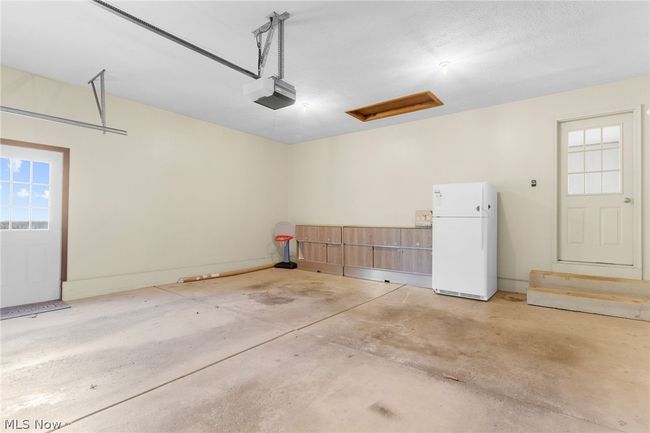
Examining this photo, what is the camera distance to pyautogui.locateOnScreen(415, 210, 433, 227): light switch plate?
5105 mm

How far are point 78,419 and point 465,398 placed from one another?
232cm

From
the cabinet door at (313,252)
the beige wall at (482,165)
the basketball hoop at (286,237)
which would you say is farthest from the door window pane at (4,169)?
the beige wall at (482,165)

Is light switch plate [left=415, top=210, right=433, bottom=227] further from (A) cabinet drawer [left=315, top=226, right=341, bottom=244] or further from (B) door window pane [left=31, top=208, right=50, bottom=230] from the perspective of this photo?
(B) door window pane [left=31, top=208, right=50, bottom=230]

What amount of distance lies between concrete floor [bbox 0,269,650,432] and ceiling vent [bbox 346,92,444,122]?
10.00 ft

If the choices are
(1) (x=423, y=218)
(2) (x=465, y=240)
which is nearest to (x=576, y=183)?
(2) (x=465, y=240)

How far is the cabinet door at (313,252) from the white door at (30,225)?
405cm

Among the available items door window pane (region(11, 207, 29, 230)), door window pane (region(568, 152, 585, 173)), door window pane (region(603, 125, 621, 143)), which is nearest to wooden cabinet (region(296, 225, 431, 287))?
door window pane (region(568, 152, 585, 173))

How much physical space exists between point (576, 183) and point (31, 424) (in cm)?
606

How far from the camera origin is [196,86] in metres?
4.07

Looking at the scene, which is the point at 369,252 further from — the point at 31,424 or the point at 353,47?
the point at 31,424

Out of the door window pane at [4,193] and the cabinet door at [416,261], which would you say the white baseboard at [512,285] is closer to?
the cabinet door at [416,261]

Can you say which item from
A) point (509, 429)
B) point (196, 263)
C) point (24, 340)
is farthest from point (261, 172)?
point (509, 429)

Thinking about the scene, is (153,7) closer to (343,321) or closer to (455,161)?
(343,321)

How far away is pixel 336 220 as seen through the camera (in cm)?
661
